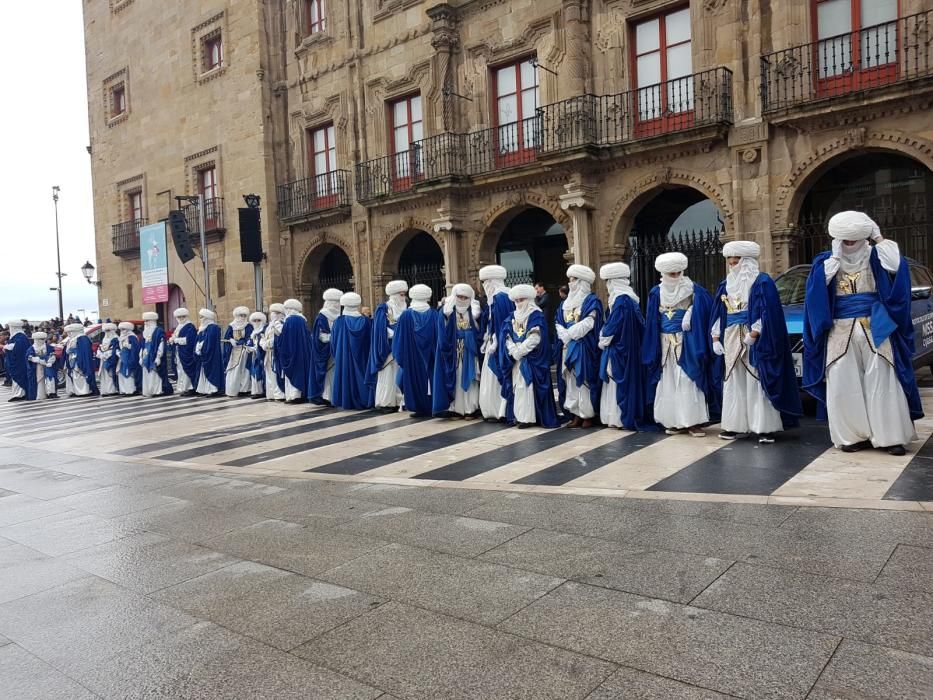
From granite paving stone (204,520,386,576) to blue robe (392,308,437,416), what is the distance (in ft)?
17.6

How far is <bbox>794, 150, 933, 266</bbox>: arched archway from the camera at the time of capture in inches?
522

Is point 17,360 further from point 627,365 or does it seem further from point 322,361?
point 627,365

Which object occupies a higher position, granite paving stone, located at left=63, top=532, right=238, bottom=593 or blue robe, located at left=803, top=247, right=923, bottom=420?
blue robe, located at left=803, top=247, right=923, bottom=420

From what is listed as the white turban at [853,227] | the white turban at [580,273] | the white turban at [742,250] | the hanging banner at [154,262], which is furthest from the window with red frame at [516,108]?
the hanging banner at [154,262]

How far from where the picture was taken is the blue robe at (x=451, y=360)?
9992mm

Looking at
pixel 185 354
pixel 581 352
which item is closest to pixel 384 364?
pixel 581 352

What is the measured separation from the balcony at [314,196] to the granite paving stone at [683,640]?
18.7 m

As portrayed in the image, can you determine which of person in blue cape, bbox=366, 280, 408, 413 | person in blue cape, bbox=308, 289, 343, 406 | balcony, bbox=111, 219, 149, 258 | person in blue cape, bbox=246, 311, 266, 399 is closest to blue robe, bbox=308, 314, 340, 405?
person in blue cape, bbox=308, 289, 343, 406

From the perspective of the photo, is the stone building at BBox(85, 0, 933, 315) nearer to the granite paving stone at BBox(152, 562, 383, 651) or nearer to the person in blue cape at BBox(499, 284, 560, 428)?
the person in blue cape at BBox(499, 284, 560, 428)

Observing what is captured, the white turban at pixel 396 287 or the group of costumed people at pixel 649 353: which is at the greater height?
the white turban at pixel 396 287

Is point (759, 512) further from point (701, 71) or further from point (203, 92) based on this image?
point (203, 92)

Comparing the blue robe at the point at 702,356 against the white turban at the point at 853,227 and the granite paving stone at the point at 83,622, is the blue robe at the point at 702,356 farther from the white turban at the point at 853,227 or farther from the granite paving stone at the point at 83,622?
the granite paving stone at the point at 83,622

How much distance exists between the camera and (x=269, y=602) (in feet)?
11.9

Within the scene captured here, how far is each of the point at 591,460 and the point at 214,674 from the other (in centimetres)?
432
